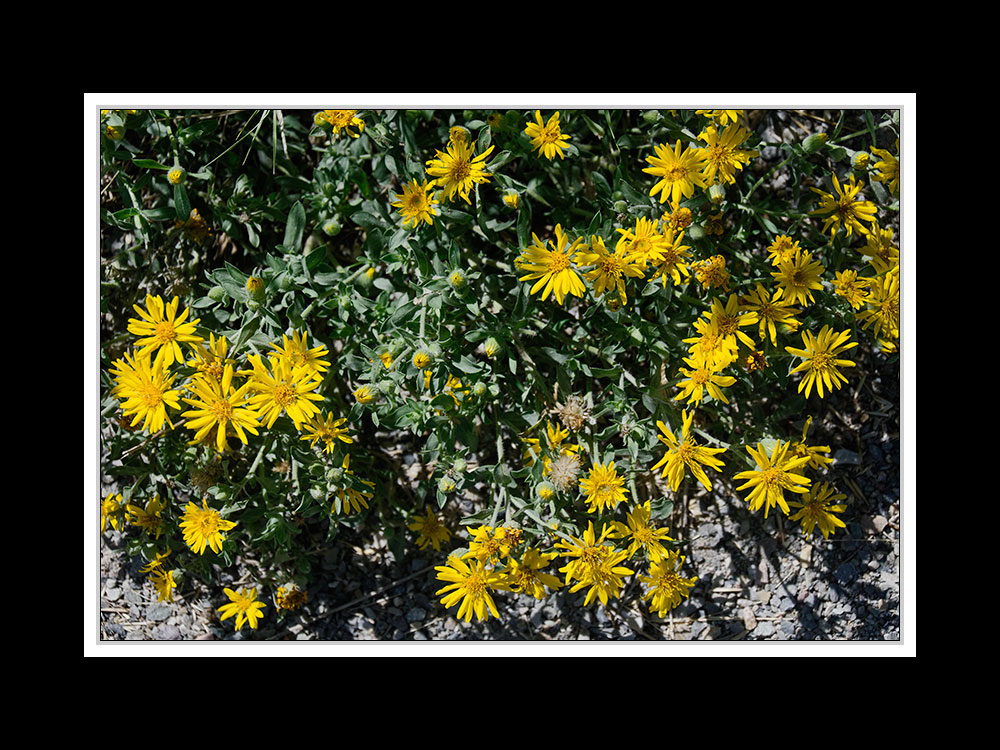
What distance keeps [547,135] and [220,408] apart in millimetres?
1631

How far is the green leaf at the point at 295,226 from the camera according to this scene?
309 cm

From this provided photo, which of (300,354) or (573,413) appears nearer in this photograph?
(300,354)

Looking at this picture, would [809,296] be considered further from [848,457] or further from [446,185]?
[446,185]

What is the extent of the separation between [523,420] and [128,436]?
1797mm

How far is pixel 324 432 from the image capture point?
2926 millimetres

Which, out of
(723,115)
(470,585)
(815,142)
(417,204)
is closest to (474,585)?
(470,585)

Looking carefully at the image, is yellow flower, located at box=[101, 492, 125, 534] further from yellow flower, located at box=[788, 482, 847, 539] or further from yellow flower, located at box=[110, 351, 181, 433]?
yellow flower, located at box=[788, 482, 847, 539]

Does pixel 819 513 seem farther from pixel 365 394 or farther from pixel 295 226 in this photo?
pixel 295 226

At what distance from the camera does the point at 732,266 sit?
3262 mm

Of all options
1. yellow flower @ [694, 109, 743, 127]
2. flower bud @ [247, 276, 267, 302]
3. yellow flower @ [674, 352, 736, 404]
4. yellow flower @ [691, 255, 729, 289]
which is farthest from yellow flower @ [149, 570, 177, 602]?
yellow flower @ [694, 109, 743, 127]

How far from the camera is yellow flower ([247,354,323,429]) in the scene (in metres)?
2.68

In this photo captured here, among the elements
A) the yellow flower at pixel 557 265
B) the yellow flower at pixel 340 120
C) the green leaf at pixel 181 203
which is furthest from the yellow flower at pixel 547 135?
the green leaf at pixel 181 203
